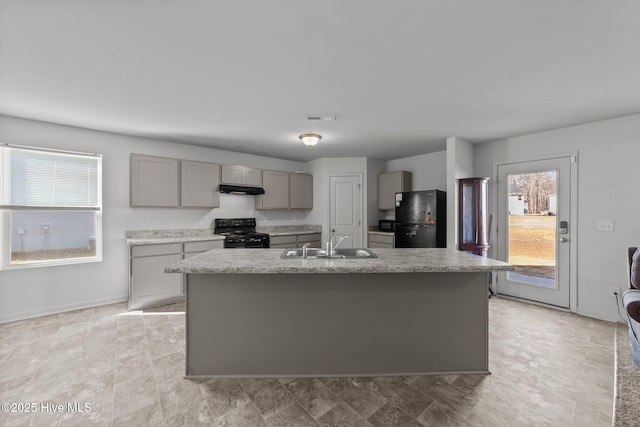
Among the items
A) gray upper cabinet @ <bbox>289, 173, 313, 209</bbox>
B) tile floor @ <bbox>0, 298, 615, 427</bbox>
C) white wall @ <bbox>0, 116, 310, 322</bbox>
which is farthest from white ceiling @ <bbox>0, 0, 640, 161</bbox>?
tile floor @ <bbox>0, 298, 615, 427</bbox>

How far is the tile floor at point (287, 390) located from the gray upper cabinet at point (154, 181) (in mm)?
1891

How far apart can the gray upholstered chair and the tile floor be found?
0.26 metres

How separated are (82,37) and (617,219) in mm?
5417

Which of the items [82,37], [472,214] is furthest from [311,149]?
[82,37]

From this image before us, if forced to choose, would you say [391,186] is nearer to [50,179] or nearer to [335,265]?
[335,265]

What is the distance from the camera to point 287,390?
2.06m

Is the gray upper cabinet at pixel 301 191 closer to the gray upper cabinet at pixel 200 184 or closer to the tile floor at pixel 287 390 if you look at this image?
the gray upper cabinet at pixel 200 184

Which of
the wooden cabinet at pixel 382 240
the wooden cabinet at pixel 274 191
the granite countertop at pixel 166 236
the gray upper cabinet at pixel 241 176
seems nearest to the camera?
the granite countertop at pixel 166 236

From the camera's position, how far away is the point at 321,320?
7.30ft

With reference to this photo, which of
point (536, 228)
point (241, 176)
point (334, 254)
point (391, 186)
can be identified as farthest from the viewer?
point (391, 186)

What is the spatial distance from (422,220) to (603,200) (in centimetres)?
214

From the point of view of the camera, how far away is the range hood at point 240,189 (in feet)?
15.2

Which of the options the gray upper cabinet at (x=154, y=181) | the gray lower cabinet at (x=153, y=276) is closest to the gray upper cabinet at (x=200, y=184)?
the gray upper cabinet at (x=154, y=181)

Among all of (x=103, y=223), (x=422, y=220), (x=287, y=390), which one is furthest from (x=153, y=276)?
(x=422, y=220)
